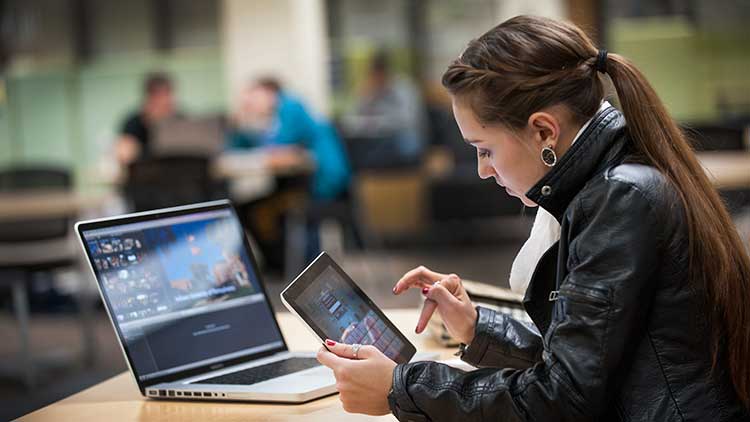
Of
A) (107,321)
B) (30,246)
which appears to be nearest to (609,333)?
(30,246)

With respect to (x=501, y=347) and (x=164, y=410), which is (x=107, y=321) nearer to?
(x=164, y=410)

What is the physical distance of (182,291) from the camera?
1.85m

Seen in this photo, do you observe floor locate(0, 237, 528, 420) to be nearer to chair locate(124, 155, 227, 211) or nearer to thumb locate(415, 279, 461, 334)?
chair locate(124, 155, 227, 211)

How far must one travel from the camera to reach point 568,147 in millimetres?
1449

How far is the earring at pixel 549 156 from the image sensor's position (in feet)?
4.75

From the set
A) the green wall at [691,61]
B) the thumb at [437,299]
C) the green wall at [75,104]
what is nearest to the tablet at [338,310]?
the thumb at [437,299]

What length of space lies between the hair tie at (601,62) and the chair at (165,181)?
476 cm

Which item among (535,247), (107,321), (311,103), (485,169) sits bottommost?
(107,321)

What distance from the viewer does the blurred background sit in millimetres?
7191

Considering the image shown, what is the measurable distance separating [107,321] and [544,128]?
18.4 feet

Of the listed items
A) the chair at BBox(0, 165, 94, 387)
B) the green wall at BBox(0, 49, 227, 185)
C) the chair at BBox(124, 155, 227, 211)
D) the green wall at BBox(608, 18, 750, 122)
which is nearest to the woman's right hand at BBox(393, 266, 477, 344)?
the chair at BBox(0, 165, 94, 387)

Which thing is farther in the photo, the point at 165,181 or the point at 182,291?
the point at 165,181

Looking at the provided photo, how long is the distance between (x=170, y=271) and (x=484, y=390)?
680 mm

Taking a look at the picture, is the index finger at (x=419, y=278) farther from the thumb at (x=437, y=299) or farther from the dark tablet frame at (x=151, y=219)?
the dark tablet frame at (x=151, y=219)
